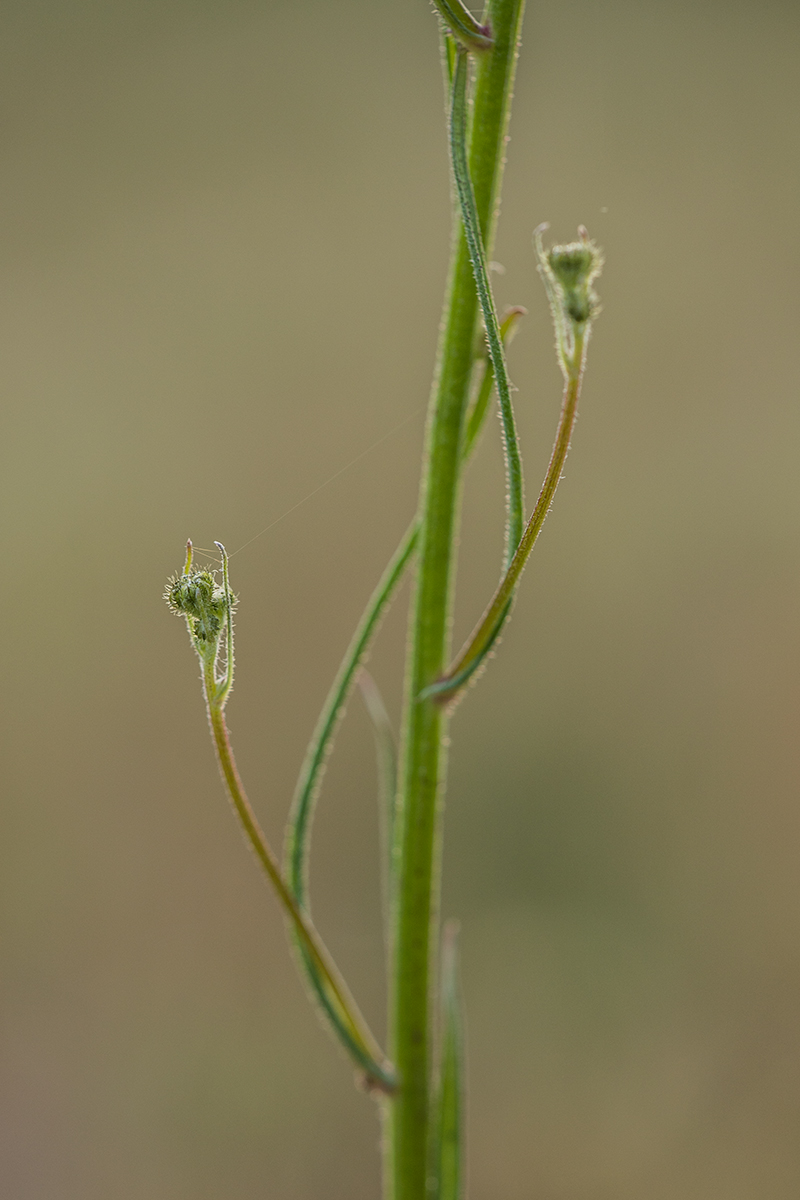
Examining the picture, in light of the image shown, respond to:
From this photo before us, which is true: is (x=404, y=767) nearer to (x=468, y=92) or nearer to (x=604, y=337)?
(x=468, y=92)

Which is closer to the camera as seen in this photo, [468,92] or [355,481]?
[468,92]

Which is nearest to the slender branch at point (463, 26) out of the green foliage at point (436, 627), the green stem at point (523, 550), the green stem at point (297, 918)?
the green foliage at point (436, 627)

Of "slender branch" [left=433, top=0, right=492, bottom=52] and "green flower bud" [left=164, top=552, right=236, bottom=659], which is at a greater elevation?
"slender branch" [left=433, top=0, right=492, bottom=52]

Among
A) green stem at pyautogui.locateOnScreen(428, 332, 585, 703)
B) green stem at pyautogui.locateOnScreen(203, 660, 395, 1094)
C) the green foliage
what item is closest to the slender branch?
the green foliage

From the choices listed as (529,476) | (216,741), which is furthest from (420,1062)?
(529,476)

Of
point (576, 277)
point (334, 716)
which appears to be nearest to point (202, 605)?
point (334, 716)

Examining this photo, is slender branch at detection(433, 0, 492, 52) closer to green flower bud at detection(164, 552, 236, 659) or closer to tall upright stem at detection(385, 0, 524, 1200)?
tall upright stem at detection(385, 0, 524, 1200)

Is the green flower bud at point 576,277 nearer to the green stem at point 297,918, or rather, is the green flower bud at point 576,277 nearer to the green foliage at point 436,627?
the green foliage at point 436,627
